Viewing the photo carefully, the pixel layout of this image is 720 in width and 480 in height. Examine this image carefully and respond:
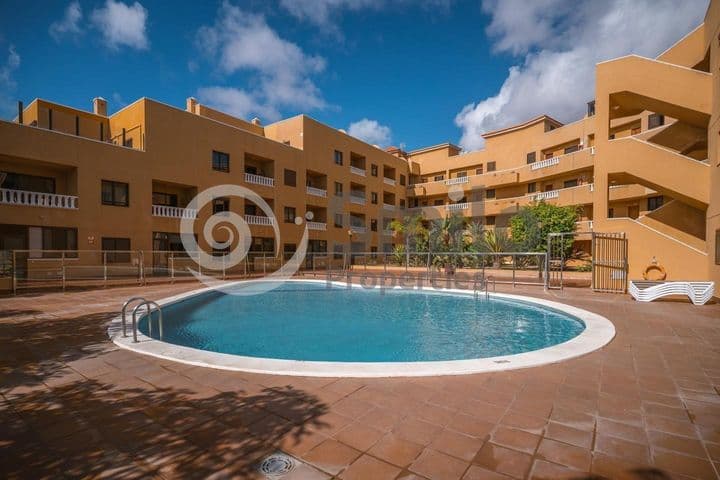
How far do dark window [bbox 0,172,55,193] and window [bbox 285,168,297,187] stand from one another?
13517 mm

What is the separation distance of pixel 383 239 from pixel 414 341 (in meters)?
27.3

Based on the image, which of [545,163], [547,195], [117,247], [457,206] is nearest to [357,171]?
[457,206]

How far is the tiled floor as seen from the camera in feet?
8.26

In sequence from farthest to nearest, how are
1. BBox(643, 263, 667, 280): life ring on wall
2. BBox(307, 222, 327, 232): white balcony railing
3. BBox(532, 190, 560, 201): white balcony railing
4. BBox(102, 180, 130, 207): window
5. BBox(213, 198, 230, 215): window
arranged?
BBox(307, 222, 327, 232): white balcony railing → BBox(532, 190, 560, 201): white balcony railing → BBox(213, 198, 230, 215): window → BBox(102, 180, 130, 207): window → BBox(643, 263, 667, 280): life ring on wall

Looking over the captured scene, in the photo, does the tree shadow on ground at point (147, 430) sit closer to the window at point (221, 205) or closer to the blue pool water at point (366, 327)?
the blue pool water at point (366, 327)

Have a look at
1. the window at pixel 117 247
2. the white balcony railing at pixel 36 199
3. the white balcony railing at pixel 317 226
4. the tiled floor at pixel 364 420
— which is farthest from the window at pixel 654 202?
the white balcony railing at pixel 36 199

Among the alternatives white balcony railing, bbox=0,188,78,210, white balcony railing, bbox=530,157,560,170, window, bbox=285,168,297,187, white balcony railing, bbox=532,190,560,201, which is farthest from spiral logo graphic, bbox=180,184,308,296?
white balcony railing, bbox=530,157,560,170

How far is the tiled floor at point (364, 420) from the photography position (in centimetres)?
252

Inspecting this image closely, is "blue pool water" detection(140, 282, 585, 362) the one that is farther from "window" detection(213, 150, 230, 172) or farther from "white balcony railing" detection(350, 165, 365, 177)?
"white balcony railing" detection(350, 165, 365, 177)

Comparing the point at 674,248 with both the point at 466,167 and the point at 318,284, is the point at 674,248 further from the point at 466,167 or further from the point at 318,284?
the point at 466,167

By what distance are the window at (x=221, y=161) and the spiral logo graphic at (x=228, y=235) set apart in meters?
1.16

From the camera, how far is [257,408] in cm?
343

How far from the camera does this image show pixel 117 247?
18047 mm

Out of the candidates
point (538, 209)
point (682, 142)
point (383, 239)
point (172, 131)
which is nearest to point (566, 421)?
point (682, 142)
